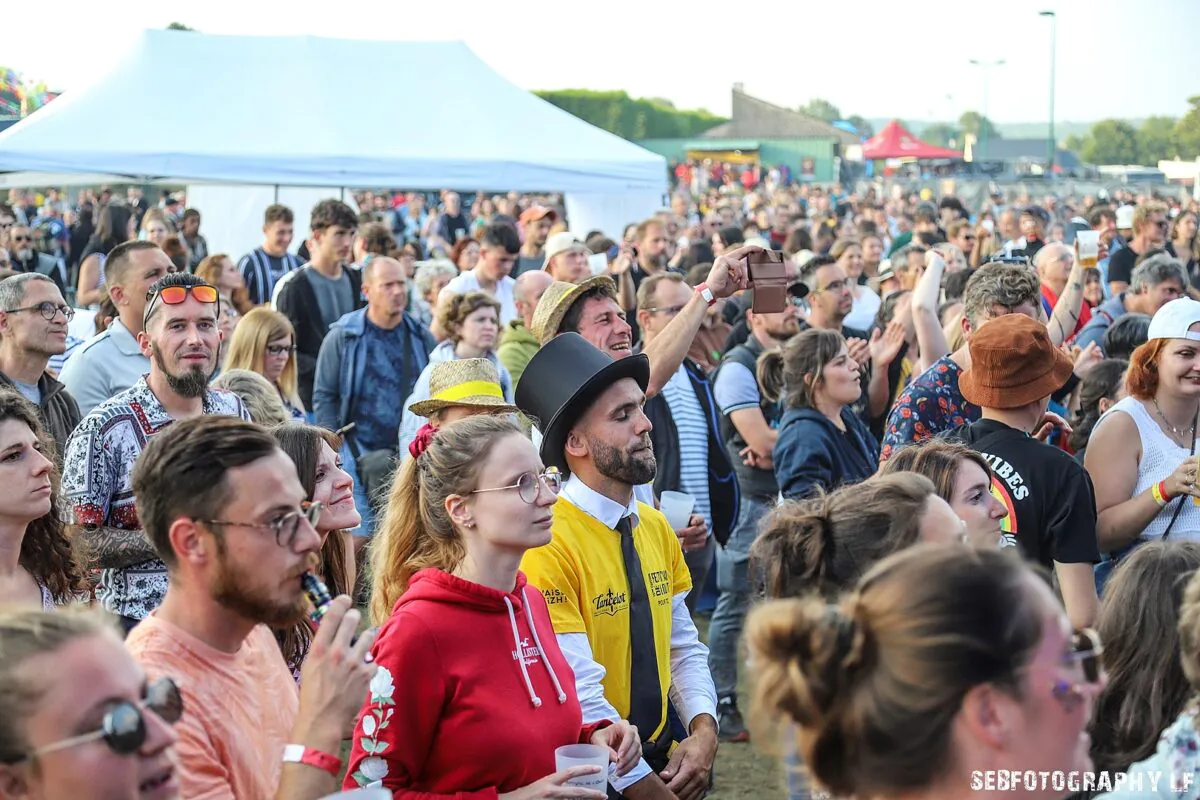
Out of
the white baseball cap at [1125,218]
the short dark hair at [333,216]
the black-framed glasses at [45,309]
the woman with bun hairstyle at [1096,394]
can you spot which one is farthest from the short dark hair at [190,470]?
the white baseball cap at [1125,218]

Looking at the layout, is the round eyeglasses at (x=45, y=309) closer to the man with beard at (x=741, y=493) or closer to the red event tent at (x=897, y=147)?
the man with beard at (x=741, y=493)

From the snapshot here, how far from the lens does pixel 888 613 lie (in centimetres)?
196

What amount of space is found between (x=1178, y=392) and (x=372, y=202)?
71.8 ft

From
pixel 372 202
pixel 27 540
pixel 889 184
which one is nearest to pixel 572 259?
pixel 27 540

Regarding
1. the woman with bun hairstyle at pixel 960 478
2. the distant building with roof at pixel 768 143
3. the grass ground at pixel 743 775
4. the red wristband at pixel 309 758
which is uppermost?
the distant building with roof at pixel 768 143

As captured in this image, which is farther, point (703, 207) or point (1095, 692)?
point (703, 207)

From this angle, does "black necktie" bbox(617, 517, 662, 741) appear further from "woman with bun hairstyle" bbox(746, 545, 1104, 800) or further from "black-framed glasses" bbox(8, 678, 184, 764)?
"black-framed glasses" bbox(8, 678, 184, 764)

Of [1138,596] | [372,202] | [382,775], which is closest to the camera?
[382,775]

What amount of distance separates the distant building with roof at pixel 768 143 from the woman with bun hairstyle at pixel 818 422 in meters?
48.4

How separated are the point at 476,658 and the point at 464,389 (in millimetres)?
1933

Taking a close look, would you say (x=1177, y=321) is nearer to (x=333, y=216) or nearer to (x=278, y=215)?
(x=333, y=216)

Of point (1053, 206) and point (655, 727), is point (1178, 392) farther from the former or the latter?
point (1053, 206)

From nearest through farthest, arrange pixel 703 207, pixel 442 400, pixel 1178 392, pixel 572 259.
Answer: pixel 442 400 → pixel 1178 392 → pixel 572 259 → pixel 703 207

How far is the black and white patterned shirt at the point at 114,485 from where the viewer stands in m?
3.92
